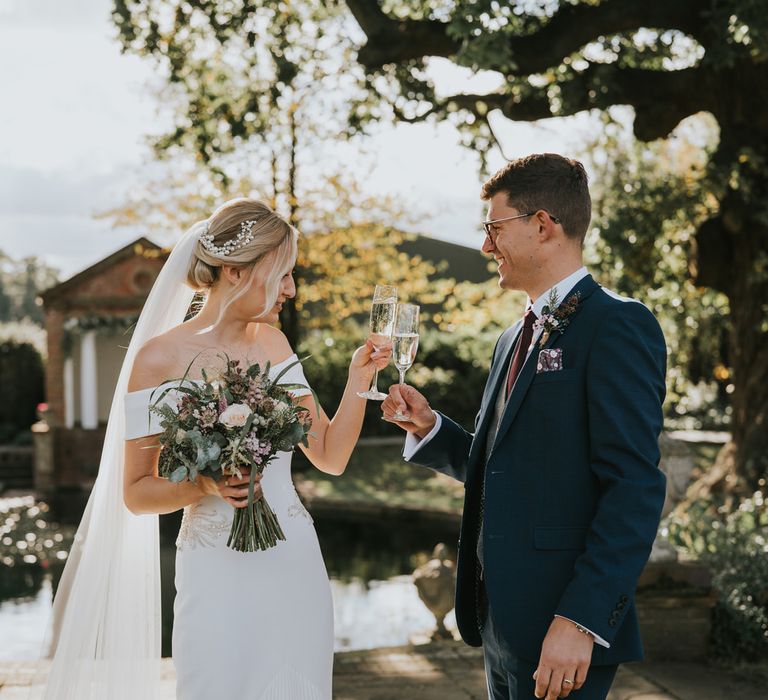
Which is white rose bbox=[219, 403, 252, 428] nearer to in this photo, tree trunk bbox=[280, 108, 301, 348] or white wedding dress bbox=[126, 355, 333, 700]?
white wedding dress bbox=[126, 355, 333, 700]

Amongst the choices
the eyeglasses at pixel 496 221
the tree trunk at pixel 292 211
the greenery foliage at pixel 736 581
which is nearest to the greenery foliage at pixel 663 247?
the greenery foliage at pixel 736 581

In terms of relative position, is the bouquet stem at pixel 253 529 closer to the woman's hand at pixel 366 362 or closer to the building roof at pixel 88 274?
the woman's hand at pixel 366 362

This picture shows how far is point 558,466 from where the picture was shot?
8.09ft

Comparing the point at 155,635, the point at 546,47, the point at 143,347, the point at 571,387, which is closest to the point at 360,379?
the point at 143,347

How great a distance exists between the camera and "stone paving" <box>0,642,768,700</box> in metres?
4.80

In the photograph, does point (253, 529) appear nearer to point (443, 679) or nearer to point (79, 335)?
point (443, 679)

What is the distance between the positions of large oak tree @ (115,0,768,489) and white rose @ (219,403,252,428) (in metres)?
5.41

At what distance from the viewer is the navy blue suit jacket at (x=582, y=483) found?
2.31 meters

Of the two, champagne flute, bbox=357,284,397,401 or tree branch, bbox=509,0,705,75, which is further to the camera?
tree branch, bbox=509,0,705,75

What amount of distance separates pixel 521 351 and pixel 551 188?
1.53ft

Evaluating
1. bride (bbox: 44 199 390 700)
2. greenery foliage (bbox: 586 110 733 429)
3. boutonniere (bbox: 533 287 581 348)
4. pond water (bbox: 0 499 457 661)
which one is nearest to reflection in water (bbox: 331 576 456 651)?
pond water (bbox: 0 499 457 661)

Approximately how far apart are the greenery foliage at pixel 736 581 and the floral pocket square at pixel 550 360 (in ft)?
11.4

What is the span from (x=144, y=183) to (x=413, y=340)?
1534cm

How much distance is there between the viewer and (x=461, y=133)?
11.1 meters
